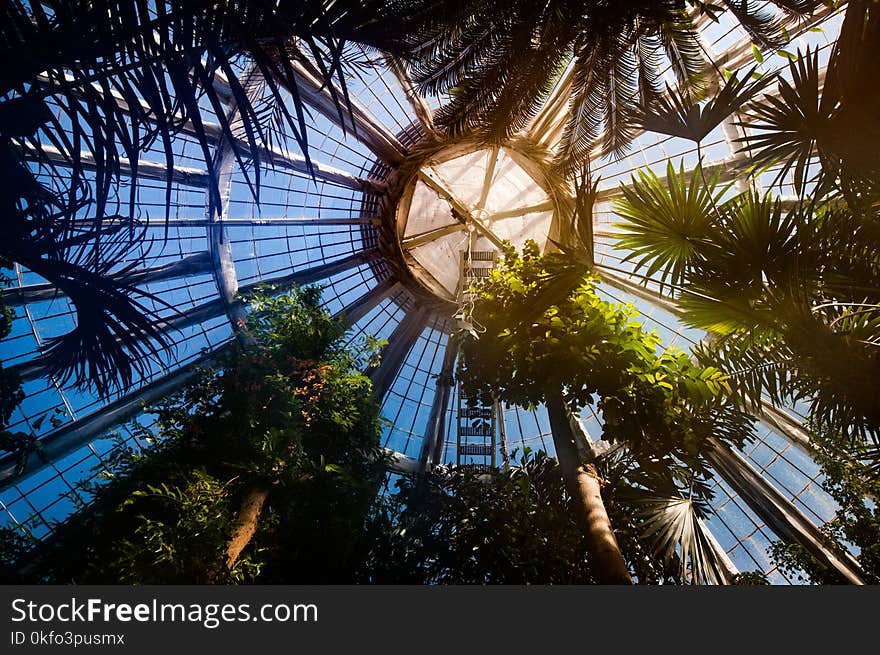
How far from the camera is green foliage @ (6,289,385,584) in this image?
4406 mm

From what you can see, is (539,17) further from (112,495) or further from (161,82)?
(112,495)

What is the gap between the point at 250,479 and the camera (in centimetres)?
563

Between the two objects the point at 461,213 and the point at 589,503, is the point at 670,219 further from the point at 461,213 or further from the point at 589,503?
the point at 461,213

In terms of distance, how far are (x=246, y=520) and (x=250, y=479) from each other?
0.59 meters

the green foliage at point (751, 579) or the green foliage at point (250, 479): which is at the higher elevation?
the green foliage at point (250, 479)

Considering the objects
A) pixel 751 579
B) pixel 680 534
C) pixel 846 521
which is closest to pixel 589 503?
pixel 680 534

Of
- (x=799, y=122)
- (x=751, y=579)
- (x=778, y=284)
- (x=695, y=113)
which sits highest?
(x=695, y=113)

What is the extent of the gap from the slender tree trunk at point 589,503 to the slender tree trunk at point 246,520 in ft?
12.8

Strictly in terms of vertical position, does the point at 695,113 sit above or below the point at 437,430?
below

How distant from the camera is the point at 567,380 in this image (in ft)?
18.1

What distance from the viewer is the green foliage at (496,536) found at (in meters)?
5.72

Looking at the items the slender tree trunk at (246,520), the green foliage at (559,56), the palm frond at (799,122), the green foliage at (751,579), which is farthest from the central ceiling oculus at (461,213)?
the green foliage at (751,579)

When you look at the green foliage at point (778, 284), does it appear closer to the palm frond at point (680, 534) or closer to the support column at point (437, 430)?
the palm frond at point (680, 534)
